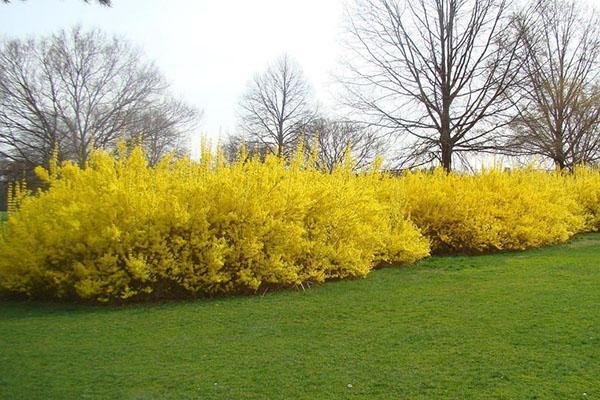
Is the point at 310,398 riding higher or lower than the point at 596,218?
lower

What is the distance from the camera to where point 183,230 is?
6.92 metres

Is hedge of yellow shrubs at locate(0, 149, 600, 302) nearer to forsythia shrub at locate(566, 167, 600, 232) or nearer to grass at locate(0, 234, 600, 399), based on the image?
grass at locate(0, 234, 600, 399)

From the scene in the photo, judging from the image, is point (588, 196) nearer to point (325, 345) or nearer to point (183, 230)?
point (183, 230)

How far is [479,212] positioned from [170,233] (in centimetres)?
680

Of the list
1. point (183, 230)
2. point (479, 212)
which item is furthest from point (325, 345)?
point (479, 212)

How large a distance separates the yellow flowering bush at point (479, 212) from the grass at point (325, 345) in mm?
3963

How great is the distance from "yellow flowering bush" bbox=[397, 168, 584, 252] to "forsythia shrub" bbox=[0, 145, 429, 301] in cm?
388

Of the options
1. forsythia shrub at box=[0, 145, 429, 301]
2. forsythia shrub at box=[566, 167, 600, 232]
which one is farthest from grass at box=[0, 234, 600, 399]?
forsythia shrub at box=[566, 167, 600, 232]

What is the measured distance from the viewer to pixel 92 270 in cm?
654

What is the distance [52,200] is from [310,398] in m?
4.95

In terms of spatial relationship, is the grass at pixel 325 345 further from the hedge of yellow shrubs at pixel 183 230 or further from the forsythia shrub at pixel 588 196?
the forsythia shrub at pixel 588 196

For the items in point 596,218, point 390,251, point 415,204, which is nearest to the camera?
point 390,251

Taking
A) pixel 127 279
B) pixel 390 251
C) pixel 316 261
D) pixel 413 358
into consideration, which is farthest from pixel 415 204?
pixel 413 358

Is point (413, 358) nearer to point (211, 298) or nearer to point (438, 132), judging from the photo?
point (211, 298)
